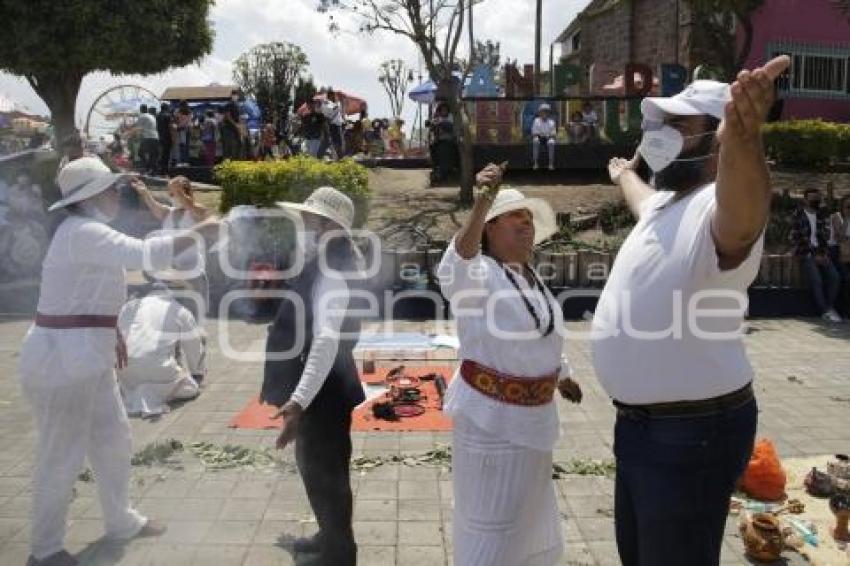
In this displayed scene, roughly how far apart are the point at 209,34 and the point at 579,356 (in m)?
13.4

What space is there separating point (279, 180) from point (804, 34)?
16.4m

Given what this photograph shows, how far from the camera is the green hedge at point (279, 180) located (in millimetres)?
10664

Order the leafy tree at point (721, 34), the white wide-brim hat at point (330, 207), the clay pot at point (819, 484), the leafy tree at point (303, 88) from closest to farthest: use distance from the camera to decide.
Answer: the white wide-brim hat at point (330, 207) < the clay pot at point (819, 484) < the leafy tree at point (721, 34) < the leafy tree at point (303, 88)

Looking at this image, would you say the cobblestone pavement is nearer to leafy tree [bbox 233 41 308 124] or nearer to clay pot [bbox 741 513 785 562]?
clay pot [bbox 741 513 785 562]

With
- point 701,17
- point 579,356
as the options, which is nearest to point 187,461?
point 579,356

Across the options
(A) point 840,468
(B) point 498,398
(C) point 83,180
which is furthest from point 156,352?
(A) point 840,468

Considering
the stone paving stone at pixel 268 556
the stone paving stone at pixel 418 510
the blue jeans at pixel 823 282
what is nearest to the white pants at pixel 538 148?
the blue jeans at pixel 823 282

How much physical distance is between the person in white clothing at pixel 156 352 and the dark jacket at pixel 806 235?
7572 millimetres

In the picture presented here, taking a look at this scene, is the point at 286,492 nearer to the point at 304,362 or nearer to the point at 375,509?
the point at 375,509

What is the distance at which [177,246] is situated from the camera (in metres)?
3.61

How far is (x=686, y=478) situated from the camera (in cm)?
242

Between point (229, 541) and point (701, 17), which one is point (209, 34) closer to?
point (701, 17)

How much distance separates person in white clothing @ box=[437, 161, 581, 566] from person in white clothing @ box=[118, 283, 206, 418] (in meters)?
3.73

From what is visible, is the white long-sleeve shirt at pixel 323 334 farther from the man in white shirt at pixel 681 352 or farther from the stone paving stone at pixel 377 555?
the man in white shirt at pixel 681 352
